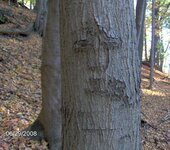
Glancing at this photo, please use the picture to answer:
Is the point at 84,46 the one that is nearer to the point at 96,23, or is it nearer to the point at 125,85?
the point at 96,23

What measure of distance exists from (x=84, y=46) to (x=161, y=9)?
25325 mm

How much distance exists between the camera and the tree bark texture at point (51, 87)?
4.84 meters

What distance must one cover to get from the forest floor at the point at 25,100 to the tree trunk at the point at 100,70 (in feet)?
11.3

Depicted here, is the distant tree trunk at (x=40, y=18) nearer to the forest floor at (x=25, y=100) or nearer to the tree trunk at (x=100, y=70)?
the forest floor at (x=25, y=100)

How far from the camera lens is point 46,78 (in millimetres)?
5016

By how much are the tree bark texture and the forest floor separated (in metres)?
0.22

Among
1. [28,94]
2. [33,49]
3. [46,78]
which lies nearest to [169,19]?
[33,49]

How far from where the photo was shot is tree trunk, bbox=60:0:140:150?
50.1 inches

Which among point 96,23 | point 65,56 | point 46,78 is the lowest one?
point 46,78
